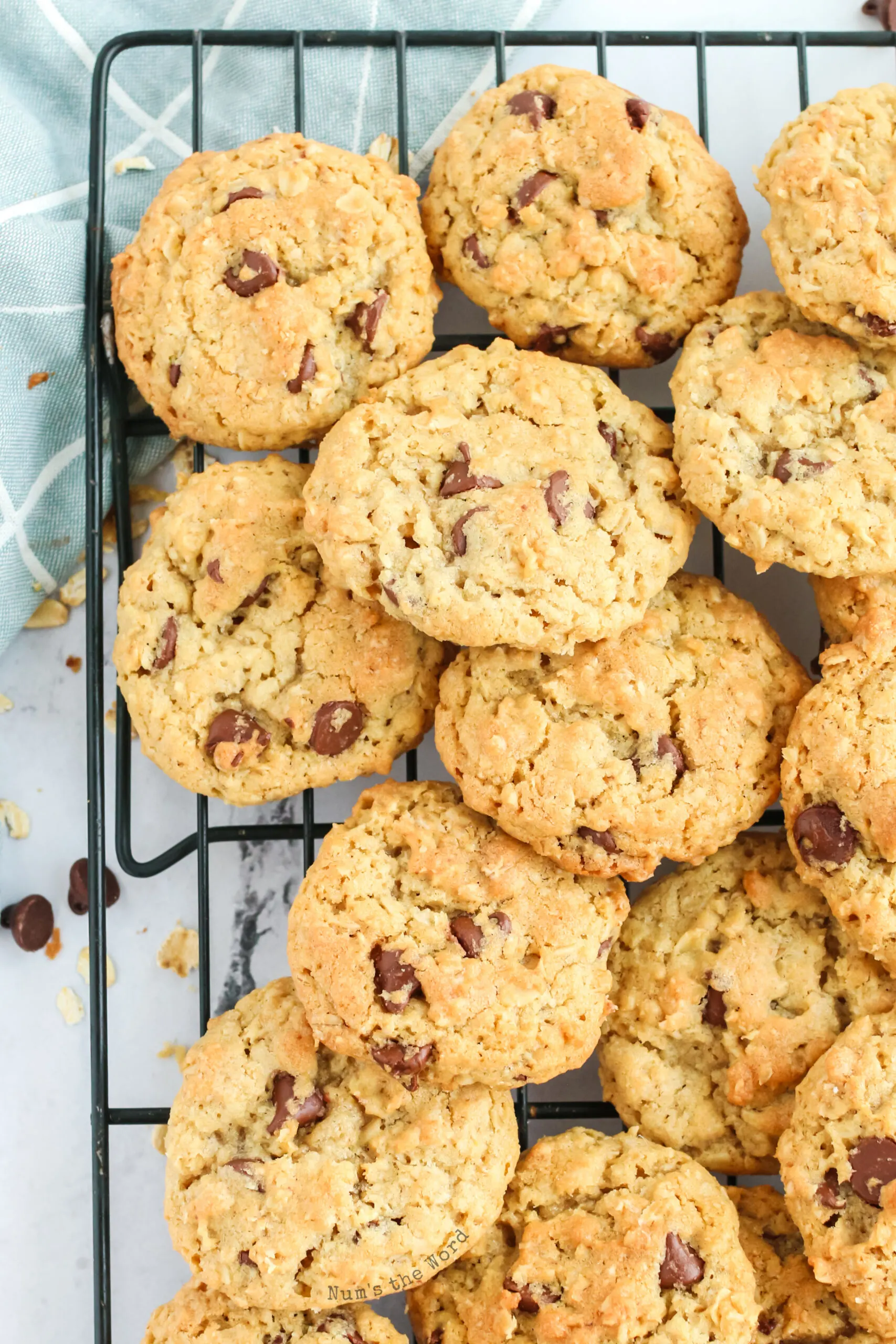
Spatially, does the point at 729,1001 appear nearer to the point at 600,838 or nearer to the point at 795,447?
the point at 600,838

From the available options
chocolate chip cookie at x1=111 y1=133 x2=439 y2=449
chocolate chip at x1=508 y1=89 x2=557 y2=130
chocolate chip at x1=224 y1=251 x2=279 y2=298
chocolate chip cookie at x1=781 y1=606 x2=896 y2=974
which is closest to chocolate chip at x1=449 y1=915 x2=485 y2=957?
chocolate chip cookie at x1=781 y1=606 x2=896 y2=974

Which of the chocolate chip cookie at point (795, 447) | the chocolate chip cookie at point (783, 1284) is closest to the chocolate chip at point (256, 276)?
the chocolate chip cookie at point (795, 447)

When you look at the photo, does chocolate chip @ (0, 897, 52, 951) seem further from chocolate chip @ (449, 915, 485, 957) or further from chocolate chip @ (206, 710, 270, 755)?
chocolate chip @ (449, 915, 485, 957)

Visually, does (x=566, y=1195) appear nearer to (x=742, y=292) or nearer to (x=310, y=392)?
(x=310, y=392)

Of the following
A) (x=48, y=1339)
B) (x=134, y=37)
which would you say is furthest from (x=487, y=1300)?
(x=134, y=37)

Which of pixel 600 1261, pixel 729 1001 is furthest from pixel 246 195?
pixel 600 1261

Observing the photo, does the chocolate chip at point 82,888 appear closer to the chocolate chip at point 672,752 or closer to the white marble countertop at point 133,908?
the white marble countertop at point 133,908
